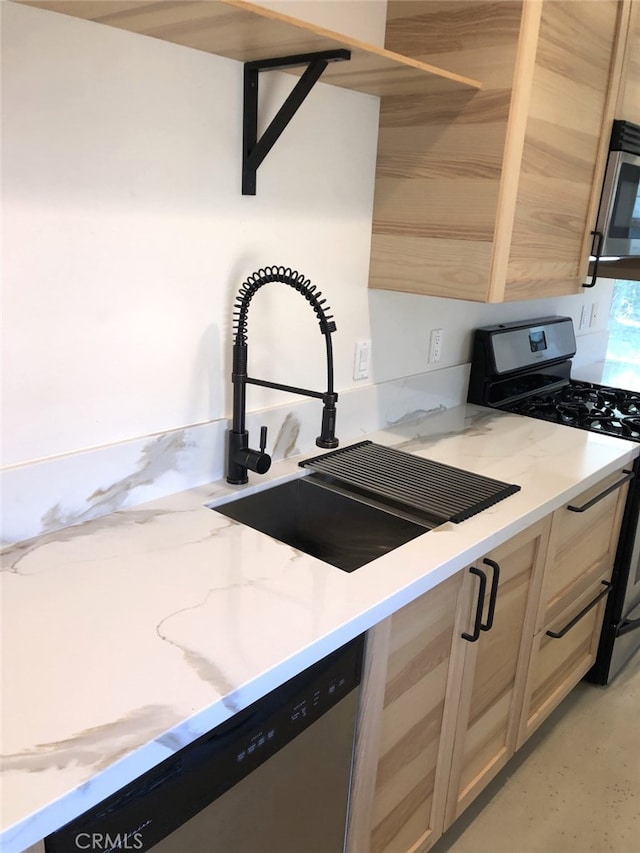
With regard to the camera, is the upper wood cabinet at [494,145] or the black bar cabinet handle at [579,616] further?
the black bar cabinet handle at [579,616]

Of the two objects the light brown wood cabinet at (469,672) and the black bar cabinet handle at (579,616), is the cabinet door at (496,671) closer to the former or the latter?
the light brown wood cabinet at (469,672)

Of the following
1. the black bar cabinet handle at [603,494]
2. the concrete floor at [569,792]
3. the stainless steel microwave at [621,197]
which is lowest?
the concrete floor at [569,792]

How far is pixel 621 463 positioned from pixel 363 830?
3.87 feet

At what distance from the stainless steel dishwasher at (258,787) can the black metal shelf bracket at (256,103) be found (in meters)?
0.98

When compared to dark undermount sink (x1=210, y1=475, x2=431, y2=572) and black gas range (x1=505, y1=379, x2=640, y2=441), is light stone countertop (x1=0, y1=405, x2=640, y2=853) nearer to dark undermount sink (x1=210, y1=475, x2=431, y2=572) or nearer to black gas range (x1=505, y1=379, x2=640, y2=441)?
dark undermount sink (x1=210, y1=475, x2=431, y2=572)

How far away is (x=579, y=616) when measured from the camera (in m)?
2.02

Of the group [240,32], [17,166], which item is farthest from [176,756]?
[240,32]

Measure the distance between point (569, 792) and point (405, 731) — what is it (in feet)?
2.81

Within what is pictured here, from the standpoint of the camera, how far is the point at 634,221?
2184 millimetres

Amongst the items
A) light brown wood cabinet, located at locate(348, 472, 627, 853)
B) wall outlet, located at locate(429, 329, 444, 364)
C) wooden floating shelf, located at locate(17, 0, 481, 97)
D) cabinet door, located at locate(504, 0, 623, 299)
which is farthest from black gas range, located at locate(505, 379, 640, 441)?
wooden floating shelf, located at locate(17, 0, 481, 97)

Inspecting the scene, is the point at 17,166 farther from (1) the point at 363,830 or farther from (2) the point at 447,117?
(1) the point at 363,830

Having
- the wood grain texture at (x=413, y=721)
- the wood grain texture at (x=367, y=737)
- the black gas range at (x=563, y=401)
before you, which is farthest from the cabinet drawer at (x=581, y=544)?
the wood grain texture at (x=367, y=737)

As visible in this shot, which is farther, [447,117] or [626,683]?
[626,683]

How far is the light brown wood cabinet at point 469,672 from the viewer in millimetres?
1327
